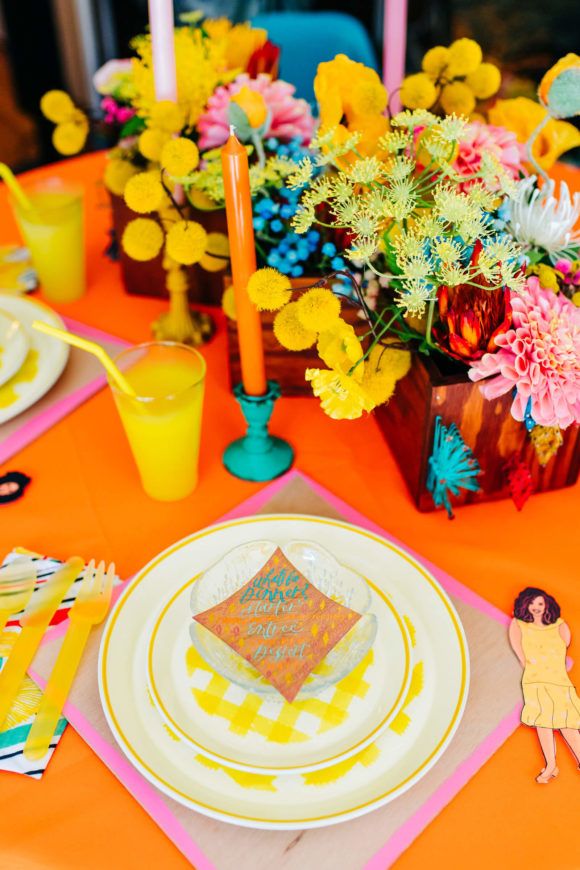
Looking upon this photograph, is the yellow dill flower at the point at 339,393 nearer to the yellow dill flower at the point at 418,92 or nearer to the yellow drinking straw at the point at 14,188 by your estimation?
the yellow dill flower at the point at 418,92

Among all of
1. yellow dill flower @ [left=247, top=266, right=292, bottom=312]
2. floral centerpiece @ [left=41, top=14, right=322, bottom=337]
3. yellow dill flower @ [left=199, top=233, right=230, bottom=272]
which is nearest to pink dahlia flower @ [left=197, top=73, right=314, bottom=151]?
floral centerpiece @ [left=41, top=14, right=322, bottom=337]

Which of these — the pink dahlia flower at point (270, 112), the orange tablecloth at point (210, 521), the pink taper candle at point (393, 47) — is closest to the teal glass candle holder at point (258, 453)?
the orange tablecloth at point (210, 521)

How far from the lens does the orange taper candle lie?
27.2 inches

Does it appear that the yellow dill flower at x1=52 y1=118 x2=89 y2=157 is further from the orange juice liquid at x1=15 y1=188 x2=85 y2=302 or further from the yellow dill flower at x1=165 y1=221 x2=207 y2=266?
the yellow dill flower at x1=165 y1=221 x2=207 y2=266

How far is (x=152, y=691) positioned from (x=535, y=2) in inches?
162

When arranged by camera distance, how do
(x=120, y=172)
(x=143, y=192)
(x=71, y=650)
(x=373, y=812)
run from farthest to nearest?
(x=120, y=172), (x=143, y=192), (x=71, y=650), (x=373, y=812)

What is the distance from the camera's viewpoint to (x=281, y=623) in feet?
2.15

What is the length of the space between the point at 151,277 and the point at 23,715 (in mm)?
676

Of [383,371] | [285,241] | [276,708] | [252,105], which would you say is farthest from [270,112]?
[276,708]

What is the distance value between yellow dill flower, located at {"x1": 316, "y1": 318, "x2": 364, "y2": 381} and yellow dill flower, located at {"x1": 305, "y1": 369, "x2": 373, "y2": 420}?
0.03m

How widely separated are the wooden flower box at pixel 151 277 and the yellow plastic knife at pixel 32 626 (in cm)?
47

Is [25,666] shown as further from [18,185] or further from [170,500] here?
[18,185]

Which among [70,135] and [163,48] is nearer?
[163,48]

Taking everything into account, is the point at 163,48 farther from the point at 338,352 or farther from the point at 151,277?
the point at 338,352
